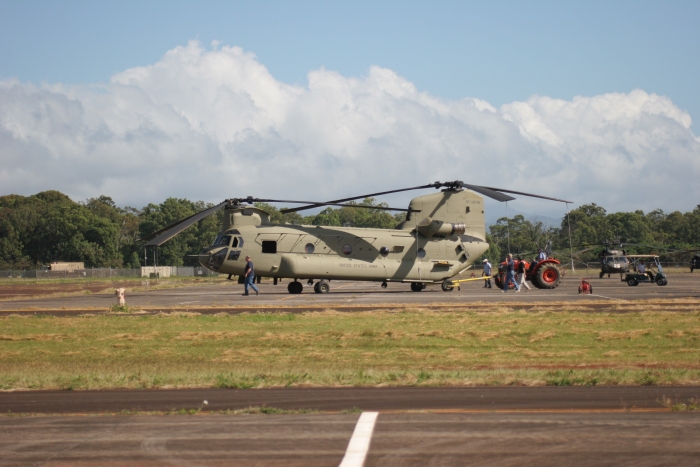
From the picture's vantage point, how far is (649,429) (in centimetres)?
792

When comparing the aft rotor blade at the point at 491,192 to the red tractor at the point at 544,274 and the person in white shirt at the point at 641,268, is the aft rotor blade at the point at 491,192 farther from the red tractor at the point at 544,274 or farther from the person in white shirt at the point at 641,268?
the person in white shirt at the point at 641,268

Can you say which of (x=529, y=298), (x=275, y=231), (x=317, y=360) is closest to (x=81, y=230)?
(x=275, y=231)

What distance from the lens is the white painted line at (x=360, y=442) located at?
6.89 metres

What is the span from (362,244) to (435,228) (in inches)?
155

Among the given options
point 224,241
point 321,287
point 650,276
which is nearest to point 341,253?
point 321,287

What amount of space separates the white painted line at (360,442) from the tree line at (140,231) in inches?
3965

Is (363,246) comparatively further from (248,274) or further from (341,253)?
(248,274)

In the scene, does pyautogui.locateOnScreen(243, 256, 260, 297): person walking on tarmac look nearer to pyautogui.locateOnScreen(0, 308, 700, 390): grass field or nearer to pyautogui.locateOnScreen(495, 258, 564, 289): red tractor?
pyautogui.locateOnScreen(0, 308, 700, 390): grass field

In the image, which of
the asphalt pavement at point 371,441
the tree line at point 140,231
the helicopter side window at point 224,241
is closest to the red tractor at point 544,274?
the helicopter side window at point 224,241

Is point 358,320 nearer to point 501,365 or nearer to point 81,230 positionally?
point 501,365

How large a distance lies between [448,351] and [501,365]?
203 cm

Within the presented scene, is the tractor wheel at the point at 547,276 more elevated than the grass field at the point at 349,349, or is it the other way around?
the tractor wheel at the point at 547,276

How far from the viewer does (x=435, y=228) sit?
39.1m

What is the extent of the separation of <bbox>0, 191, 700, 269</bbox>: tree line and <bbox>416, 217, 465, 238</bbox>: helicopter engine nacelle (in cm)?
6994
